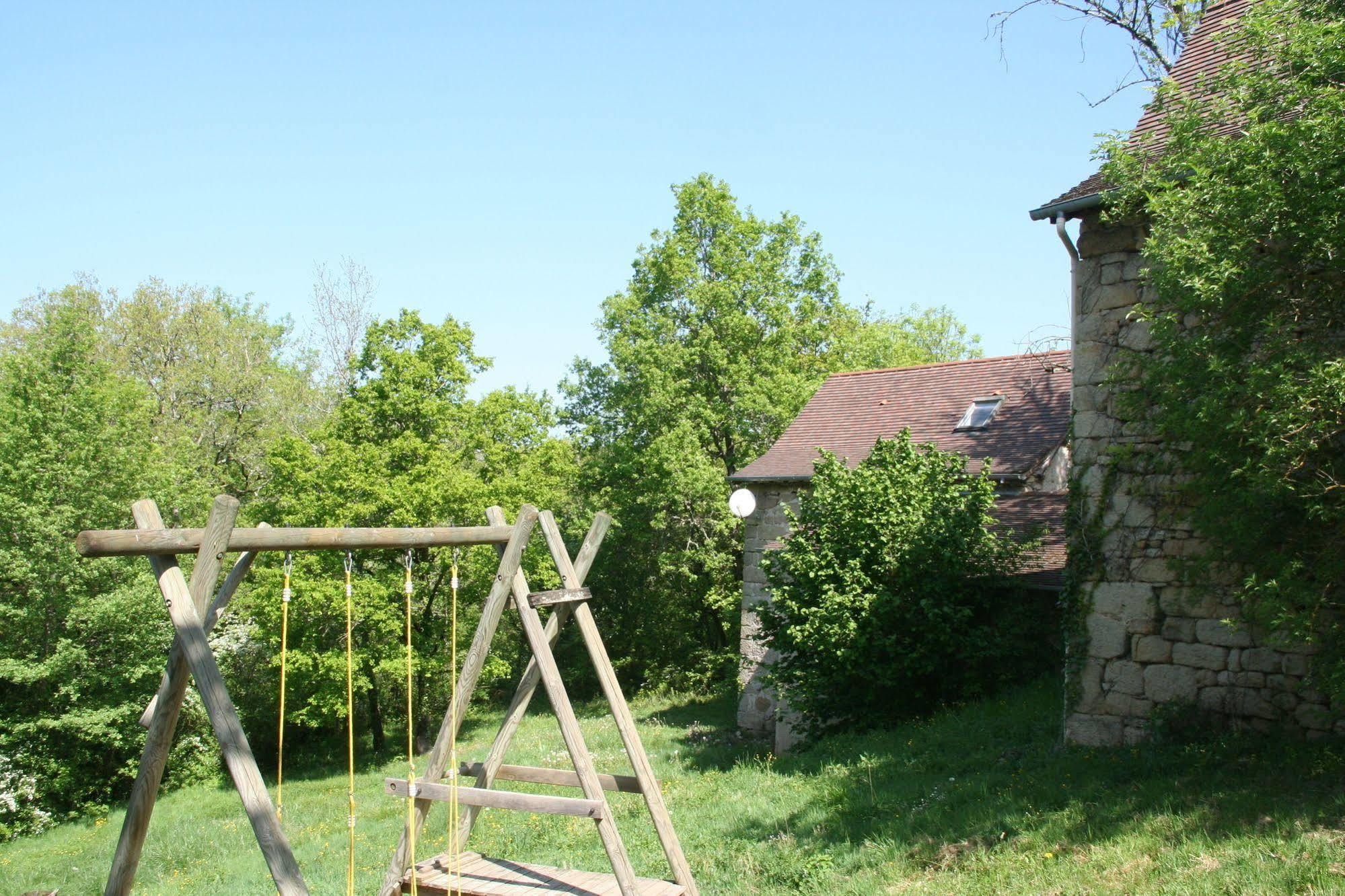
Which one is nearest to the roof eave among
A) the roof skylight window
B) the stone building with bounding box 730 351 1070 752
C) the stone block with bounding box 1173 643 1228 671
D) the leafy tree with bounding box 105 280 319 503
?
the stone block with bounding box 1173 643 1228 671

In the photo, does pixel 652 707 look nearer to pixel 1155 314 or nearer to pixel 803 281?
pixel 803 281

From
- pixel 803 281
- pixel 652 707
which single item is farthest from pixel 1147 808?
pixel 803 281

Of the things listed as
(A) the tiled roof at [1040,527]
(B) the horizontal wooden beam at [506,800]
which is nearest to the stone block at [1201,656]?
(A) the tiled roof at [1040,527]

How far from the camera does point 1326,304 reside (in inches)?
238

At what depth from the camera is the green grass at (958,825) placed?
5430mm

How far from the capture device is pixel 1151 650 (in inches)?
308

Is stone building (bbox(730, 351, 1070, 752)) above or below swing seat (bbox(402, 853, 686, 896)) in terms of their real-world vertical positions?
above

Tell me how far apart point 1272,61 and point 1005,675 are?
6.44 meters

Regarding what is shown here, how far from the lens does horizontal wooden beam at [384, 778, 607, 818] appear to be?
17.7 ft

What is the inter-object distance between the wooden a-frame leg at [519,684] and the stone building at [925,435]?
239 inches

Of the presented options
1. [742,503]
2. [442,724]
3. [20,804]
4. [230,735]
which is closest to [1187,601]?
[442,724]

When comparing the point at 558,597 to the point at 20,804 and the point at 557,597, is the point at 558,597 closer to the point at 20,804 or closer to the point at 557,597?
the point at 557,597

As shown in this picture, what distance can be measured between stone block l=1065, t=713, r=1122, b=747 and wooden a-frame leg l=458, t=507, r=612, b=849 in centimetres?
445

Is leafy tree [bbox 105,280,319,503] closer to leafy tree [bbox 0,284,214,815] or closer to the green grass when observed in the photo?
leafy tree [bbox 0,284,214,815]
